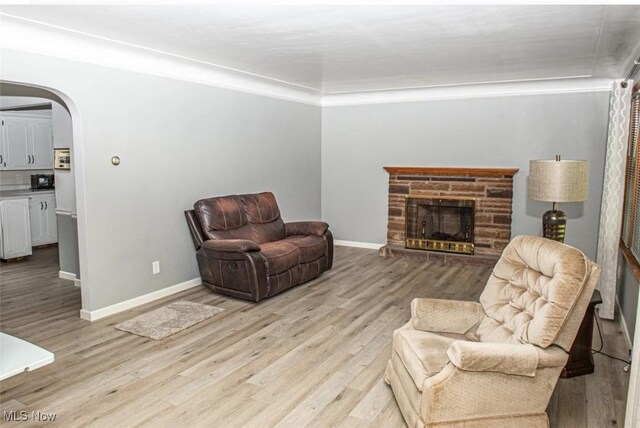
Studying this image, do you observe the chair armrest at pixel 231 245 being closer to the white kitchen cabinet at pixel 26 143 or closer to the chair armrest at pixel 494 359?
the chair armrest at pixel 494 359

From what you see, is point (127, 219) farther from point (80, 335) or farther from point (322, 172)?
point (322, 172)

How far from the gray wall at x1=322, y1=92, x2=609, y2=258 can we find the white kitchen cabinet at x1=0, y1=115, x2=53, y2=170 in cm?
454

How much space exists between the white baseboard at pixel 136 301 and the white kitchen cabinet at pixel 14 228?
9.66 feet

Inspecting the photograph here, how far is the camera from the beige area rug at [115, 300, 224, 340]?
3.85 metres

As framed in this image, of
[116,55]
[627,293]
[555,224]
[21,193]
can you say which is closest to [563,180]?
[555,224]

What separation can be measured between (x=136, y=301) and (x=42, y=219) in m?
3.62

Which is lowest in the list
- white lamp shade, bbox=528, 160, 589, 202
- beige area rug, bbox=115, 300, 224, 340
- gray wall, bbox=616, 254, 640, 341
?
beige area rug, bbox=115, 300, 224, 340

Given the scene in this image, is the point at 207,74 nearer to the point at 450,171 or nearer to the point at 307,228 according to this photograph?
the point at 307,228

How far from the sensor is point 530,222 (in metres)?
6.13

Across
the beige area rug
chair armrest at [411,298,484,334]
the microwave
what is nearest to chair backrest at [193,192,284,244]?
the beige area rug

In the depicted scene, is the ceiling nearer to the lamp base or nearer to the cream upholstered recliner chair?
the lamp base

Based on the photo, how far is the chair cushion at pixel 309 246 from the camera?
5.16 metres

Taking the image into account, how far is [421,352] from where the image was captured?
8.05 feet

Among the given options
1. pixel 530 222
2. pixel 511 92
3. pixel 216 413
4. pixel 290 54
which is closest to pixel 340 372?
pixel 216 413
